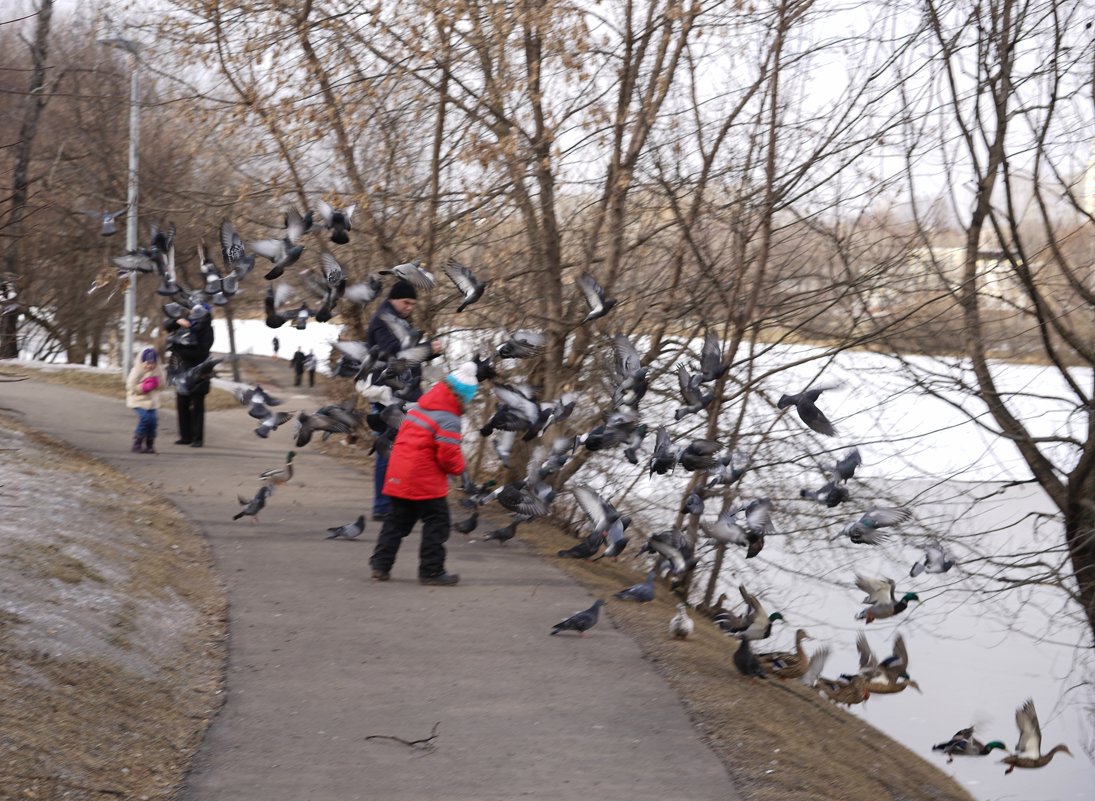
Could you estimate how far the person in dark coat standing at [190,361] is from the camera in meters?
13.9

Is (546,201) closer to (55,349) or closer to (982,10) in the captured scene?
(982,10)

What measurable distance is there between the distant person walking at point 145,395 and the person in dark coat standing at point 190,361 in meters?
0.27

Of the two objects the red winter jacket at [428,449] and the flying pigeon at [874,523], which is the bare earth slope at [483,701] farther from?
the flying pigeon at [874,523]

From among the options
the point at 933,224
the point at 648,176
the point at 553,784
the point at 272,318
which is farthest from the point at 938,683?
the point at 553,784

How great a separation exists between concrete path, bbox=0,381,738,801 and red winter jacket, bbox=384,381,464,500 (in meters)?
0.85

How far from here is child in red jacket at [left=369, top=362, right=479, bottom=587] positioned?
917cm

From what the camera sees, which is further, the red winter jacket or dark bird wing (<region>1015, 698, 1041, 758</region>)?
dark bird wing (<region>1015, 698, 1041, 758</region>)

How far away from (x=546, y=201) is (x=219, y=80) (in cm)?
447

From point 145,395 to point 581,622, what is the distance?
27.9ft

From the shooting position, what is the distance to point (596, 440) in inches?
420

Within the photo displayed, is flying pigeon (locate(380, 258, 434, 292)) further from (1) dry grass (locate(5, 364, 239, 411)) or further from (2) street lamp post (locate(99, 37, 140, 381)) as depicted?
(1) dry grass (locate(5, 364, 239, 411))

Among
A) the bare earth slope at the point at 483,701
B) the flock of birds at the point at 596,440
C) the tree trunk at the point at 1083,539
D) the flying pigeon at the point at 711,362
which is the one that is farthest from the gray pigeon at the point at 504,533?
the tree trunk at the point at 1083,539

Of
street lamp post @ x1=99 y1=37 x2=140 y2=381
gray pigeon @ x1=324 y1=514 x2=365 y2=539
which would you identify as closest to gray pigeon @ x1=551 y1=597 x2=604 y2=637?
gray pigeon @ x1=324 y1=514 x2=365 y2=539

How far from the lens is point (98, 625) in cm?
727
